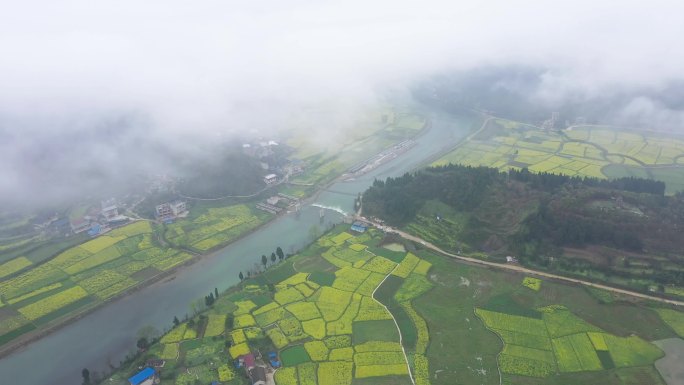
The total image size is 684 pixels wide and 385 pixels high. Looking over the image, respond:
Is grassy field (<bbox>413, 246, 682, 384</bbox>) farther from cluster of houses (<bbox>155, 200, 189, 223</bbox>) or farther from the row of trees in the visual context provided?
cluster of houses (<bbox>155, 200, 189, 223</bbox>)

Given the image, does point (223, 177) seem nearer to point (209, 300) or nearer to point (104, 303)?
point (104, 303)

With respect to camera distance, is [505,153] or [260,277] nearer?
[260,277]

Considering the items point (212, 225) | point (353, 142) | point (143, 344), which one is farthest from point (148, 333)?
point (353, 142)

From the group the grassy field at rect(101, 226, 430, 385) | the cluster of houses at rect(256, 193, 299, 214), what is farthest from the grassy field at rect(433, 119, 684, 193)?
the grassy field at rect(101, 226, 430, 385)

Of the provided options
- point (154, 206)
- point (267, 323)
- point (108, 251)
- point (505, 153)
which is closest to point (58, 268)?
point (108, 251)

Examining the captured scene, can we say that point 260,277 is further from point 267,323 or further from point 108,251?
point 108,251

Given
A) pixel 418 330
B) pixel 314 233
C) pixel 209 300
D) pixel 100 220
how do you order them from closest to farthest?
pixel 418 330 → pixel 209 300 → pixel 314 233 → pixel 100 220

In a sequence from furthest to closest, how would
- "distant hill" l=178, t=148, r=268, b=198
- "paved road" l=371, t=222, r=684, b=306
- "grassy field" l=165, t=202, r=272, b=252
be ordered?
1. "distant hill" l=178, t=148, r=268, b=198
2. "grassy field" l=165, t=202, r=272, b=252
3. "paved road" l=371, t=222, r=684, b=306
